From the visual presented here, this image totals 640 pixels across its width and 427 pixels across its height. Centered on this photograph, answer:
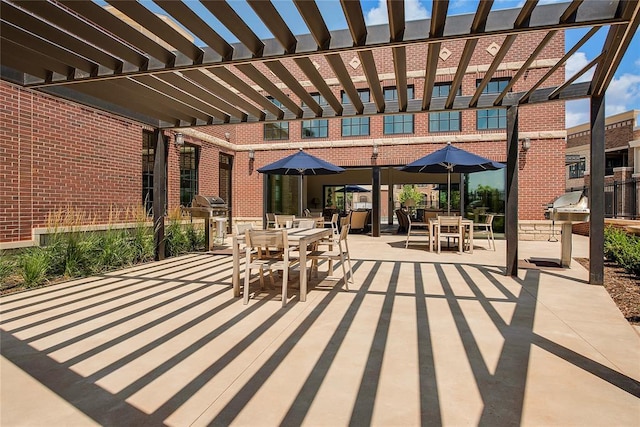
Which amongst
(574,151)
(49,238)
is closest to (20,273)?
(49,238)

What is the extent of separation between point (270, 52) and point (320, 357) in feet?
9.50

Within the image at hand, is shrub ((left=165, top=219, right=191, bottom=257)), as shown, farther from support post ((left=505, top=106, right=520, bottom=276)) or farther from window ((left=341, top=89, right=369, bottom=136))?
window ((left=341, top=89, right=369, bottom=136))

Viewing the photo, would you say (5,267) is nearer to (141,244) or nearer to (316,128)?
(141,244)

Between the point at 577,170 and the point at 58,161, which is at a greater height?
the point at 577,170

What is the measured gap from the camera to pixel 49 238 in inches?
219

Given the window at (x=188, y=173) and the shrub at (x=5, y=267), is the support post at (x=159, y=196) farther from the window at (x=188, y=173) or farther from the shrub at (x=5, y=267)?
the window at (x=188, y=173)

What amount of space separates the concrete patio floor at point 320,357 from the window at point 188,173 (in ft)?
19.8

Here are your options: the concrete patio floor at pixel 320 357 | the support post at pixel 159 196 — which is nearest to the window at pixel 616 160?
the concrete patio floor at pixel 320 357

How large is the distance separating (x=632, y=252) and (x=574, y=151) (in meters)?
24.3

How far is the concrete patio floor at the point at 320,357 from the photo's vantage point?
2055mm

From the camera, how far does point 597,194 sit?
204 inches

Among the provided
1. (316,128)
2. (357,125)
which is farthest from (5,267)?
(357,125)

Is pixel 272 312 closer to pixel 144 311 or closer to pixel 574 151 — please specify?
pixel 144 311

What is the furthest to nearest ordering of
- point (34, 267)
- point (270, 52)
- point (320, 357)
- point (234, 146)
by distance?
1. point (234, 146)
2. point (34, 267)
3. point (270, 52)
4. point (320, 357)
